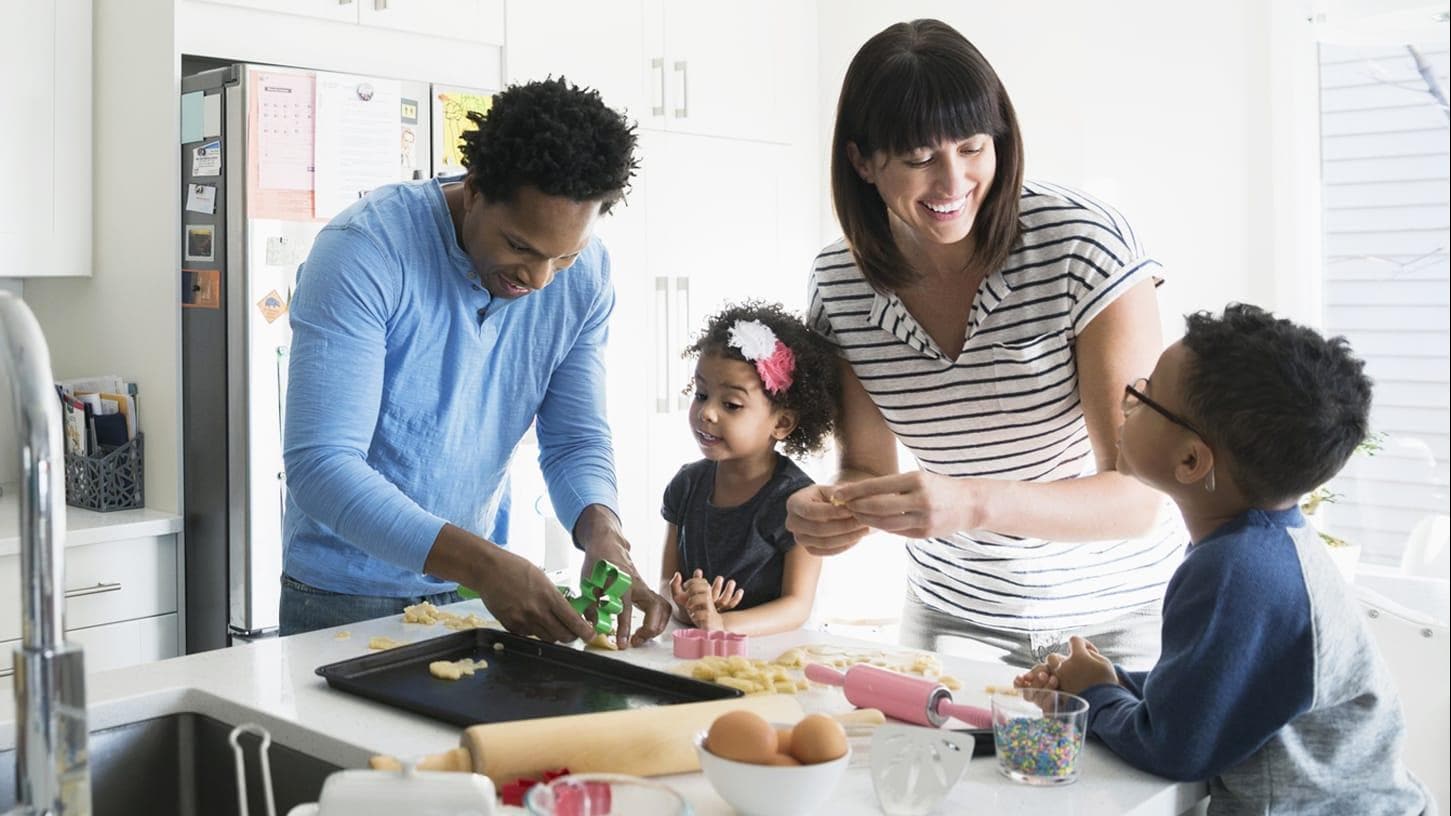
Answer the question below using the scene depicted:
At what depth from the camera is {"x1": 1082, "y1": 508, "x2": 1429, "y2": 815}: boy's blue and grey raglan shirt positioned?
3.97ft

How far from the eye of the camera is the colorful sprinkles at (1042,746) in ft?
3.93

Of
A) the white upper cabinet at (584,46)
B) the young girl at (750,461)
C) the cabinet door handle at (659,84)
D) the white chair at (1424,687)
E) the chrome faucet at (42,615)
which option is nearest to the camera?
the chrome faucet at (42,615)

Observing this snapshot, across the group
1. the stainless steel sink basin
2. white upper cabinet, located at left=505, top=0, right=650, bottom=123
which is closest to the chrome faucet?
the stainless steel sink basin

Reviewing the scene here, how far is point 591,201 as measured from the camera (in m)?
1.67

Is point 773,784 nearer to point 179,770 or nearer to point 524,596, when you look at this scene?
point 524,596

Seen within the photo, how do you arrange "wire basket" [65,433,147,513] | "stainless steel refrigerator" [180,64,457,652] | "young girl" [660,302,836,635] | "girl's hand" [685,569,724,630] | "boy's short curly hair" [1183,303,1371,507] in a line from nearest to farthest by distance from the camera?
"boy's short curly hair" [1183,303,1371,507] < "girl's hand" [685,569,724,630] < "young girl" [660,302,836,635] < "stainless steel refrigerator" [180,64,457,652] < "wire basket" [65,433,147,513]

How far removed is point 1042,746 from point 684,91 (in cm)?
301

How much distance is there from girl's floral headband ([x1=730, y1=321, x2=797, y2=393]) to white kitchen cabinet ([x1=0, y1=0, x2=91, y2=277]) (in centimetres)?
171

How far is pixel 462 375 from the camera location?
71.1 inches

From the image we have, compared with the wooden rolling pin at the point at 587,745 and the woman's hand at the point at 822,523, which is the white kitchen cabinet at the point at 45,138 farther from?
the wooden rolling pin at the point at 587,745

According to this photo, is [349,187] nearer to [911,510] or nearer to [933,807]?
[911,510]

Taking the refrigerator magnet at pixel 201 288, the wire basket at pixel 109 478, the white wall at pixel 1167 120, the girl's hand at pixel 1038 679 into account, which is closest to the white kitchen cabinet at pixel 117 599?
the wire basket at pixel 109 478

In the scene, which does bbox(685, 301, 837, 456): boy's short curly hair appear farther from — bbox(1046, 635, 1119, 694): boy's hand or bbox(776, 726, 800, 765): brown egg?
bbox(776, 726, 800, 765): brown egg

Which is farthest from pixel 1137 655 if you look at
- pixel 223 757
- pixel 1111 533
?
pixel 223 757
